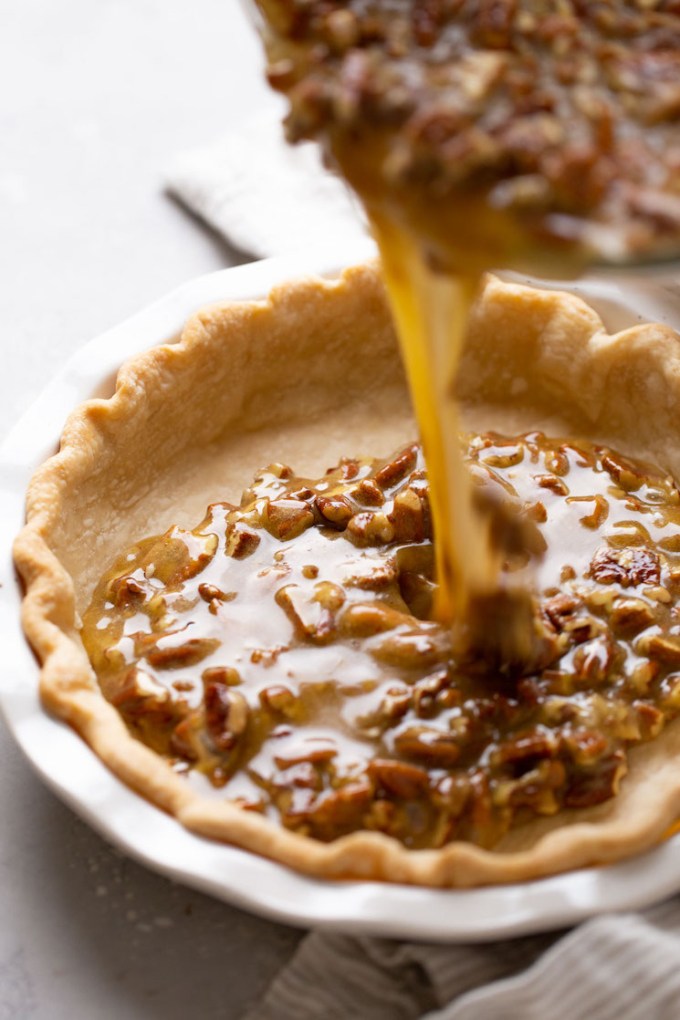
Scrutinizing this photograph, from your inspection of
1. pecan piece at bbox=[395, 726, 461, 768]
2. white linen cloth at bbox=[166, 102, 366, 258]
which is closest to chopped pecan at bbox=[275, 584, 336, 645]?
pecan piece at bbox=[395, 726, 461, 768]

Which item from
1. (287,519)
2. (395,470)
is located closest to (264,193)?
(395,470)

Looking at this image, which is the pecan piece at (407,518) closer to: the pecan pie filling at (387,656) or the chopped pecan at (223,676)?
the pecan pie filling at (387,656)

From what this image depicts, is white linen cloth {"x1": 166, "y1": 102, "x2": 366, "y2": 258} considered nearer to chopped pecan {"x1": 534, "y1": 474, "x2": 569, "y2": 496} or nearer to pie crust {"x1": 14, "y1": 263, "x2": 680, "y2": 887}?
pie crust {"x1": 14, "y1": 263, "x2": 680, "y2": 887}

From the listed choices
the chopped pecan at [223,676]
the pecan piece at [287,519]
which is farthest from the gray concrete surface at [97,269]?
the pecan piece at [287,519]

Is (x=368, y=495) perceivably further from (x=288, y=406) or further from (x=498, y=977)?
(x=498, y=977)

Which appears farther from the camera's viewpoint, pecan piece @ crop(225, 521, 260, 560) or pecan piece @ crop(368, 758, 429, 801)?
pecan piece @ crop(225, 521, 260, 560)
